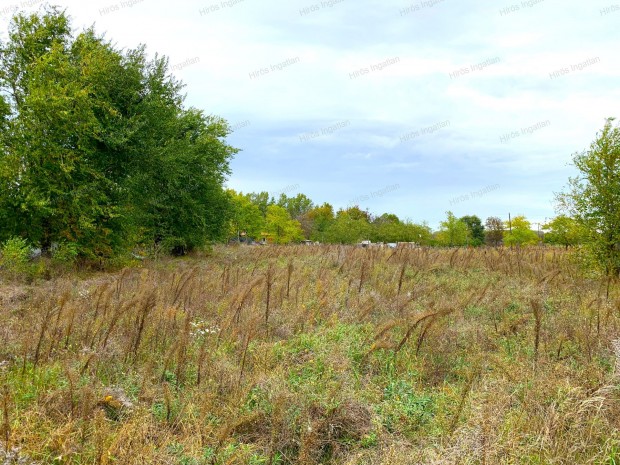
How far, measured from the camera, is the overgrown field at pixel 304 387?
317 cm

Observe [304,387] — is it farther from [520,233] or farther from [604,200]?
[520,233]

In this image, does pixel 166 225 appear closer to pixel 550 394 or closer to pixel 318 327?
pixel 318 327

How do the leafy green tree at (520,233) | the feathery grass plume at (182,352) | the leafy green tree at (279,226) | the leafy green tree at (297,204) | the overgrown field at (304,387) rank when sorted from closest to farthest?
the overgrown field at (304,387) < the feathery grass plume at (182,352) < the leafy green tree at (520,233) < the leafy green tree at (279,226) < the leafy green tree at (297,204)

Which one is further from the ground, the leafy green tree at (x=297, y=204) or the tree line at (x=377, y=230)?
the leafy green tree at (x=297, y=204)

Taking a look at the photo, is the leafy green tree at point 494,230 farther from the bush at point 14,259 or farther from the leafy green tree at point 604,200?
the bush at point 14,259

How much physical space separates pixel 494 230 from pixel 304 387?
71.0 meters

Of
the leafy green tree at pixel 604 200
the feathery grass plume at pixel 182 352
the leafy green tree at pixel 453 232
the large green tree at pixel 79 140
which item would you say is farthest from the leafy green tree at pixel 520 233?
the feathery grass plume at pixel 182 352

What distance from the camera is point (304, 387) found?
4.12 metres

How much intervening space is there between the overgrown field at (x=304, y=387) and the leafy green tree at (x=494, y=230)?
64292mm

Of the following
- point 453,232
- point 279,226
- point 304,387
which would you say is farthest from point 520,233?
point 304,387

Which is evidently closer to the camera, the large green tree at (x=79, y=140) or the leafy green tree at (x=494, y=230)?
the large green tree at (x=79, y=140)

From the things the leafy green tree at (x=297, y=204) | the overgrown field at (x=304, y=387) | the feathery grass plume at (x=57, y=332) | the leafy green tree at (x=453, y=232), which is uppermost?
the leafy green tree at (x=297, y=204)

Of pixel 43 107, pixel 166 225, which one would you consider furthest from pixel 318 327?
pixel 166 225

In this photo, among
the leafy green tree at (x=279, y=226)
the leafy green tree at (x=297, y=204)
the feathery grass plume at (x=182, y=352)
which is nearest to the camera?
the feathery grass plume at (x=182, y=352)
